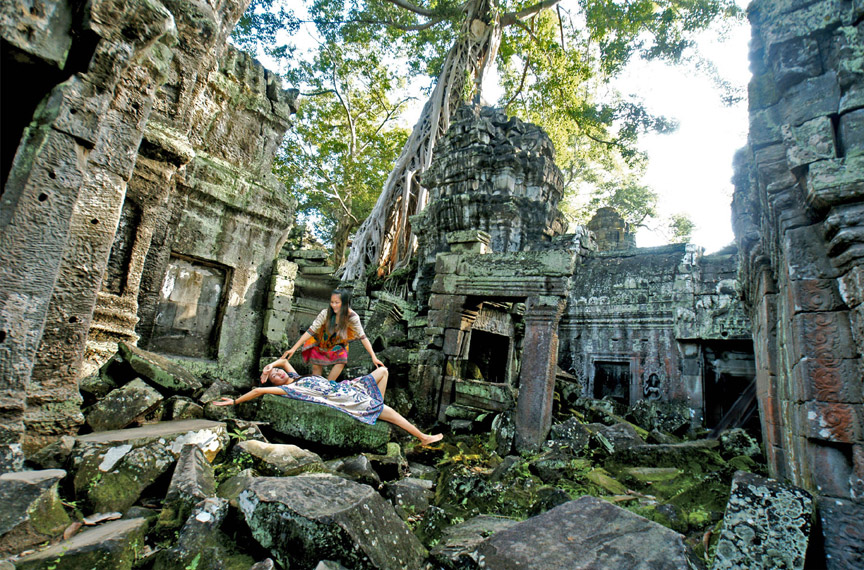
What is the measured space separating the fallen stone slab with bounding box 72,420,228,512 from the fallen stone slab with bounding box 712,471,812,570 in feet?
10.7

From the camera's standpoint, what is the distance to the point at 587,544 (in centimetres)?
208

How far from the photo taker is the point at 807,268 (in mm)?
2537

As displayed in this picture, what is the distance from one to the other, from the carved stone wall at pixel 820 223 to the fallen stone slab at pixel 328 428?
3290mm

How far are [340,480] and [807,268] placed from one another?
3.11 m

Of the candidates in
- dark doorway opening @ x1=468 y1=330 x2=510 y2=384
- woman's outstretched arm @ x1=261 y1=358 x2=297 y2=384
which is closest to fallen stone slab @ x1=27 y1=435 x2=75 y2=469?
woman's outstretched arm @ x1=261 y1=358 x2=297 y2=384

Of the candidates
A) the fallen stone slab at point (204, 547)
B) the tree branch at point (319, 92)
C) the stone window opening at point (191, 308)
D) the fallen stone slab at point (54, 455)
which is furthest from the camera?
the tree branch at point (319, 92)

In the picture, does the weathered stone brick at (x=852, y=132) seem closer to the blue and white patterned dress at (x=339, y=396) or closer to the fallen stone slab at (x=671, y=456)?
the fallen stone slab at (x=671, y=456)

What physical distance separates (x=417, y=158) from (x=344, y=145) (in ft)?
20.5

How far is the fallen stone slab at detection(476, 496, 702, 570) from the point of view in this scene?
1.93 m

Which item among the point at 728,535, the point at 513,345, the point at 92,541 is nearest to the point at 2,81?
the point at 92,541

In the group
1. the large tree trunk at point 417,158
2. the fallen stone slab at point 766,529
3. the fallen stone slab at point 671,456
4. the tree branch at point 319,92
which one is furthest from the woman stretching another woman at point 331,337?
the tree branch at point 319,92

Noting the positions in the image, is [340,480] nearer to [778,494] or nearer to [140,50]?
[778,494]

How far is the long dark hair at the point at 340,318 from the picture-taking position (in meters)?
5.12

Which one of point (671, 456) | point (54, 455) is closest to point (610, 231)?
point (671, 456)
